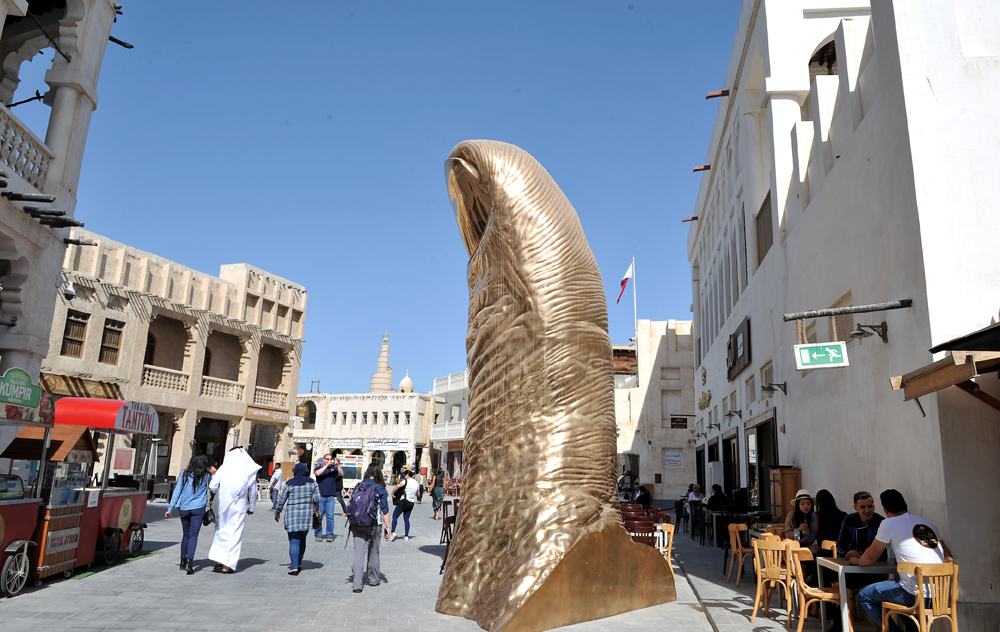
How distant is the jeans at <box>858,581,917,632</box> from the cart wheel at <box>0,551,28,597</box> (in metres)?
7.40

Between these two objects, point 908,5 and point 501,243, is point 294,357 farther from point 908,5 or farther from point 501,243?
point 908,5

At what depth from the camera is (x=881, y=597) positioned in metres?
4.91

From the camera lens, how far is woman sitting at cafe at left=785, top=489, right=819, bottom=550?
6.95 meters

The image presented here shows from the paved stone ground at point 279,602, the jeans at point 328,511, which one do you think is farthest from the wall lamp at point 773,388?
the jeans at point 328,511

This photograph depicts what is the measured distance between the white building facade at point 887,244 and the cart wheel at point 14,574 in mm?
8326

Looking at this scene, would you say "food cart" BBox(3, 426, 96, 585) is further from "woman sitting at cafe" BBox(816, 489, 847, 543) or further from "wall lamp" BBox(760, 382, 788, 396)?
"wall lamp" BBox(760, 382, 788, 396)

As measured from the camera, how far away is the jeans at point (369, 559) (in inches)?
279

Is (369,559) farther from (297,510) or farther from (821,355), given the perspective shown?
(821,355)

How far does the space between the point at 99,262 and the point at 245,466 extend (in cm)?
1455

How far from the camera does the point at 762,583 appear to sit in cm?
638

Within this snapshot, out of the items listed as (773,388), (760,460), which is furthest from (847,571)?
(760,460)

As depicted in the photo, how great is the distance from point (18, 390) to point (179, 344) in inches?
709

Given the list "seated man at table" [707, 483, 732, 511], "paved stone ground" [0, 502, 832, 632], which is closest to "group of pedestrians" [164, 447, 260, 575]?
"paved stone ground" [0, 502, 832, 632]

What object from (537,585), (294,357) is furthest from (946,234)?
(294,357)
